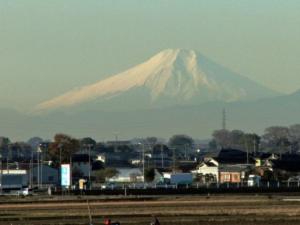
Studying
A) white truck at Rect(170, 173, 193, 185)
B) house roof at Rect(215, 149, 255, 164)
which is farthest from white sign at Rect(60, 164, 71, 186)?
house roof at Rect(215, 149, 255, 164)

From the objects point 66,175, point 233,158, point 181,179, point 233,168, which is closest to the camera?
point 66,175

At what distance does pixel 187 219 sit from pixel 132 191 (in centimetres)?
5059

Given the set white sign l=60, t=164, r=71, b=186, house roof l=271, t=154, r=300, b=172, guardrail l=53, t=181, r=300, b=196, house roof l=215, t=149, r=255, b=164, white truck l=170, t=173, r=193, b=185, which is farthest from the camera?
house roof l=215, t=149, r=255, b=164

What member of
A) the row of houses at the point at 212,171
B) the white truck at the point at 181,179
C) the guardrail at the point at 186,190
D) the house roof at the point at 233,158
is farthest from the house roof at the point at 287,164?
the guardrail at the point at 186,190

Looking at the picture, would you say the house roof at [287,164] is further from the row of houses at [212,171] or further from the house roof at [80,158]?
the house roof at [80,158]

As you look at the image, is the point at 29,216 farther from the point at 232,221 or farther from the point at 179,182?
the point at 179,182

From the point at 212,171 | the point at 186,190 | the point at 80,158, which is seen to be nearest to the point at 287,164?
the point at 212,171

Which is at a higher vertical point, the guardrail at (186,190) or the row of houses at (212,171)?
the row of houses at (212,171)

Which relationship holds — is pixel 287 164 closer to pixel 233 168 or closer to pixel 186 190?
pixel 233 168

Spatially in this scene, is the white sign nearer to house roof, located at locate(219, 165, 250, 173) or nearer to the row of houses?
the row of houses

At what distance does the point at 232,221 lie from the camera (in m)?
44.2

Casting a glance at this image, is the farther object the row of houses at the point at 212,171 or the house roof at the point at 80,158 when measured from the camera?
the house roof at the point at 80,158

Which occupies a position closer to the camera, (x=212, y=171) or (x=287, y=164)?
(x=287, y=164)

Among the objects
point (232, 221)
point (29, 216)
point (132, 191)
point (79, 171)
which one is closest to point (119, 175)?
point (79, 171)
